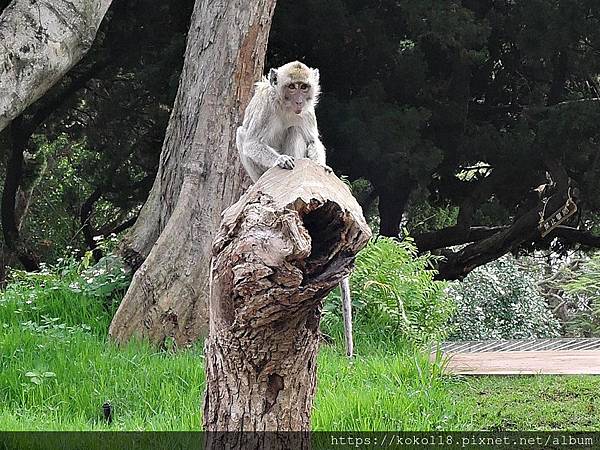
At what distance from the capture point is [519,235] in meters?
11.1

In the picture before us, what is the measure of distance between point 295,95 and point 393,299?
2355 millimetres

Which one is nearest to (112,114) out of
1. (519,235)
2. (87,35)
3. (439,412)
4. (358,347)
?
(87,35)

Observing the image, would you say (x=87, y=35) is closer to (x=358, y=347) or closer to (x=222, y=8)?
(x=222, y=8)

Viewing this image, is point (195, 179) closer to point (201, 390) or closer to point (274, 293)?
point (201, 390)

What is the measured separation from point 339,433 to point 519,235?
7.03 metres

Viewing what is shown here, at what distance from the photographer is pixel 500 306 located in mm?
12148

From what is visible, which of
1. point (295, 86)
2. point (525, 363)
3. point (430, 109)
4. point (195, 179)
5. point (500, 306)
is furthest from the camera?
point (500, 306)

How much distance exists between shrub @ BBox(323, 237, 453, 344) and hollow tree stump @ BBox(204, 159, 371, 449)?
3.63 m

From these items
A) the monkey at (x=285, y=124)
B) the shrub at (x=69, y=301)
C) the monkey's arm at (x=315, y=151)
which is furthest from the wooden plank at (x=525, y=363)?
the shrub at (x=69, y=301)

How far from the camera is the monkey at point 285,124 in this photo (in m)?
5.40

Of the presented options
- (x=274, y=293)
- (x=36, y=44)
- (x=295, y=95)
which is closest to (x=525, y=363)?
(x=295, y=95)

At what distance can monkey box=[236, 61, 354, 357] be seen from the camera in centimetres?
540

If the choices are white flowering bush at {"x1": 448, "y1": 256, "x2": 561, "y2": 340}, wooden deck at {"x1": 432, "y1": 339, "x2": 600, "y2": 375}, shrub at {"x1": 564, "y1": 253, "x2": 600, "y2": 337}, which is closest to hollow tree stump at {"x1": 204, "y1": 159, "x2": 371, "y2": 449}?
wooden deck at {"x1": 432, "y1": 339, "x2": 600, "y2": 375}

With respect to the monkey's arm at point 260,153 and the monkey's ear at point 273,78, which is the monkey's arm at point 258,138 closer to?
the monkey's arm at point 260,153
